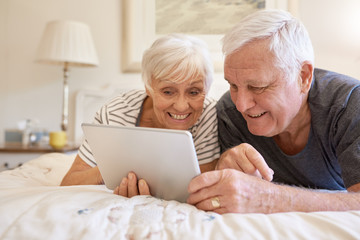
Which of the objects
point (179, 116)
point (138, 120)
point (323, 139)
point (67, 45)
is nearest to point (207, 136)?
point (179, 116)

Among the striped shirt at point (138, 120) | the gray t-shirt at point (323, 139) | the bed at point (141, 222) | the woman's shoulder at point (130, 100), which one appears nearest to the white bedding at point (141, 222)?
the bed at point (141, 222)

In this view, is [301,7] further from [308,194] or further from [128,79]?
[308,194]

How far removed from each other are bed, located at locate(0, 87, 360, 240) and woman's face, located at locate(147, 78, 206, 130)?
0.63m

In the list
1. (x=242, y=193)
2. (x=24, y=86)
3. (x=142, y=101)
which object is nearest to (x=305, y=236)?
(x=242, y=193)

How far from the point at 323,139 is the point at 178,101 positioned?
55cm

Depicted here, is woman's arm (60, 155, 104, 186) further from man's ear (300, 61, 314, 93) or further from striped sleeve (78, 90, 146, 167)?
man's ear (300, 61, 314, 93)

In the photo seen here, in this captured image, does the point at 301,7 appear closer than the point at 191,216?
No

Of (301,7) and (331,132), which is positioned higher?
(301,7)

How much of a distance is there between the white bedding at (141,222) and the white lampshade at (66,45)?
2.03 m

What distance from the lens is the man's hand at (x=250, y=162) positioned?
90cm

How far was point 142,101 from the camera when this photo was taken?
5.14ft

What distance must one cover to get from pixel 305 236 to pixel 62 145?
2.24 metres

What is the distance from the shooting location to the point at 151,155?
865 mm

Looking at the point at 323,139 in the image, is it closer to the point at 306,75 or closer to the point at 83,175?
the point at 306,75
